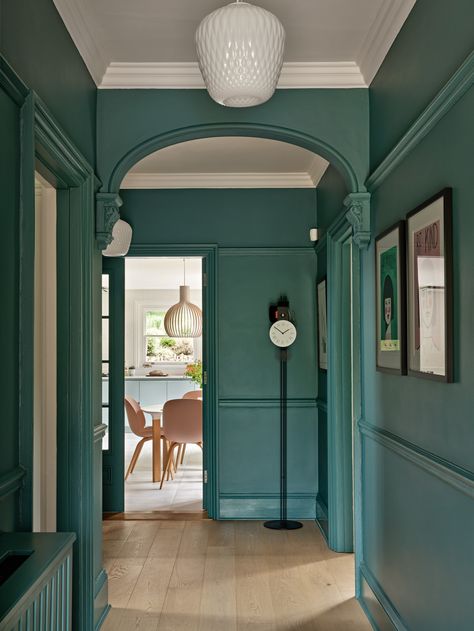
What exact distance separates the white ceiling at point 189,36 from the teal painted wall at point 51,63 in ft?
0.36

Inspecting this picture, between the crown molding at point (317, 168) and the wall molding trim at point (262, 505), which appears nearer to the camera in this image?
the crown molding at point (317, 168)

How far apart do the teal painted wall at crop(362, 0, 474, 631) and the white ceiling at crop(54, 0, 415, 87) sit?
166mm

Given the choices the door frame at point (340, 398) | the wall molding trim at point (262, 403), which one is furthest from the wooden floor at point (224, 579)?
the wall molding trim at point (262, 403)

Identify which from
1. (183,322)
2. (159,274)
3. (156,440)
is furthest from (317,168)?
(159,274)

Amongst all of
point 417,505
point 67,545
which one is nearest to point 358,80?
point 417,505

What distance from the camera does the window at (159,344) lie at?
11344mm

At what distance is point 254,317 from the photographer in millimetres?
5465

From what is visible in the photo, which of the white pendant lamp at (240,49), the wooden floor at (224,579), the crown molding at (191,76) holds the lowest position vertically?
the wooden floor at (224,579)

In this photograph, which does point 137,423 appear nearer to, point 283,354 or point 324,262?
point 283,354

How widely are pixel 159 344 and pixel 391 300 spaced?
8728mm

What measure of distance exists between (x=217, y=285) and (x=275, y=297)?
49 cm

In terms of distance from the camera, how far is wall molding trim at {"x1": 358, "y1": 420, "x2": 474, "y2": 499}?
2027 mm

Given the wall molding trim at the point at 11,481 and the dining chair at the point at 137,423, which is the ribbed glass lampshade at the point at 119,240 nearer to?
the dining chair at the point at 137,423

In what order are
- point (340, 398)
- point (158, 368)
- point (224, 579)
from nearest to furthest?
1. point (224, 579)
2. point (340, 398)
3. point (158, 368)
